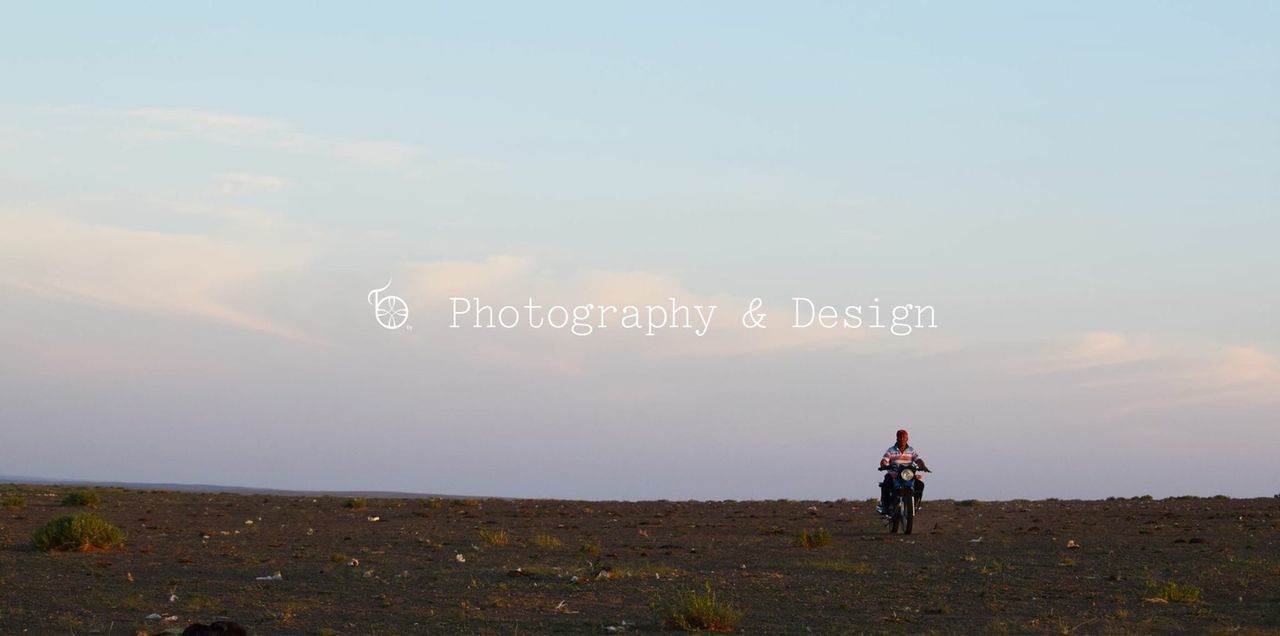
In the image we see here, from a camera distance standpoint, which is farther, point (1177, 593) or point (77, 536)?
point (77, 536)

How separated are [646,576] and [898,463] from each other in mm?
8942

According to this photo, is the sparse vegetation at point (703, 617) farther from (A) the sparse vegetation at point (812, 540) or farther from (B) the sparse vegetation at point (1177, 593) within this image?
(A) the sparse vegetation at point (812, 540)

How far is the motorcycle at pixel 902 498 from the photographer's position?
25.7 metres

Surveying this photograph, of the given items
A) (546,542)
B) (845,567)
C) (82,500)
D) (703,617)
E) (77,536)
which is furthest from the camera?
(82,500)

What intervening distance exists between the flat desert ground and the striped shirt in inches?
51.9

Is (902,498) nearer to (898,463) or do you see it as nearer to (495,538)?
(898,463)

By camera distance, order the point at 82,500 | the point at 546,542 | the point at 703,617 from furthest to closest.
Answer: the point at 82,500, the point at 546,542, the point at 703,617

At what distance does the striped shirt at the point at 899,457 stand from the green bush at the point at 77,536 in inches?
527

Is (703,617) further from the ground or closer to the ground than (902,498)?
closer to the ground

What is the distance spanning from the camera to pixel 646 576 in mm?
18297

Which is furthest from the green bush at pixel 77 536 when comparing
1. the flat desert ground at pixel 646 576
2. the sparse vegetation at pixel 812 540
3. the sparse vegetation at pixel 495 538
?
the sparse vegetation at pixel 812 540

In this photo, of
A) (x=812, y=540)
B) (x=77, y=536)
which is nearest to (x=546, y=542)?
(x=812, y=540)

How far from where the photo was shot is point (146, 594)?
16.3 meters

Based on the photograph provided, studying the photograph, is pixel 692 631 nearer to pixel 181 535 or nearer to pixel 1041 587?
pixel 1041 587
